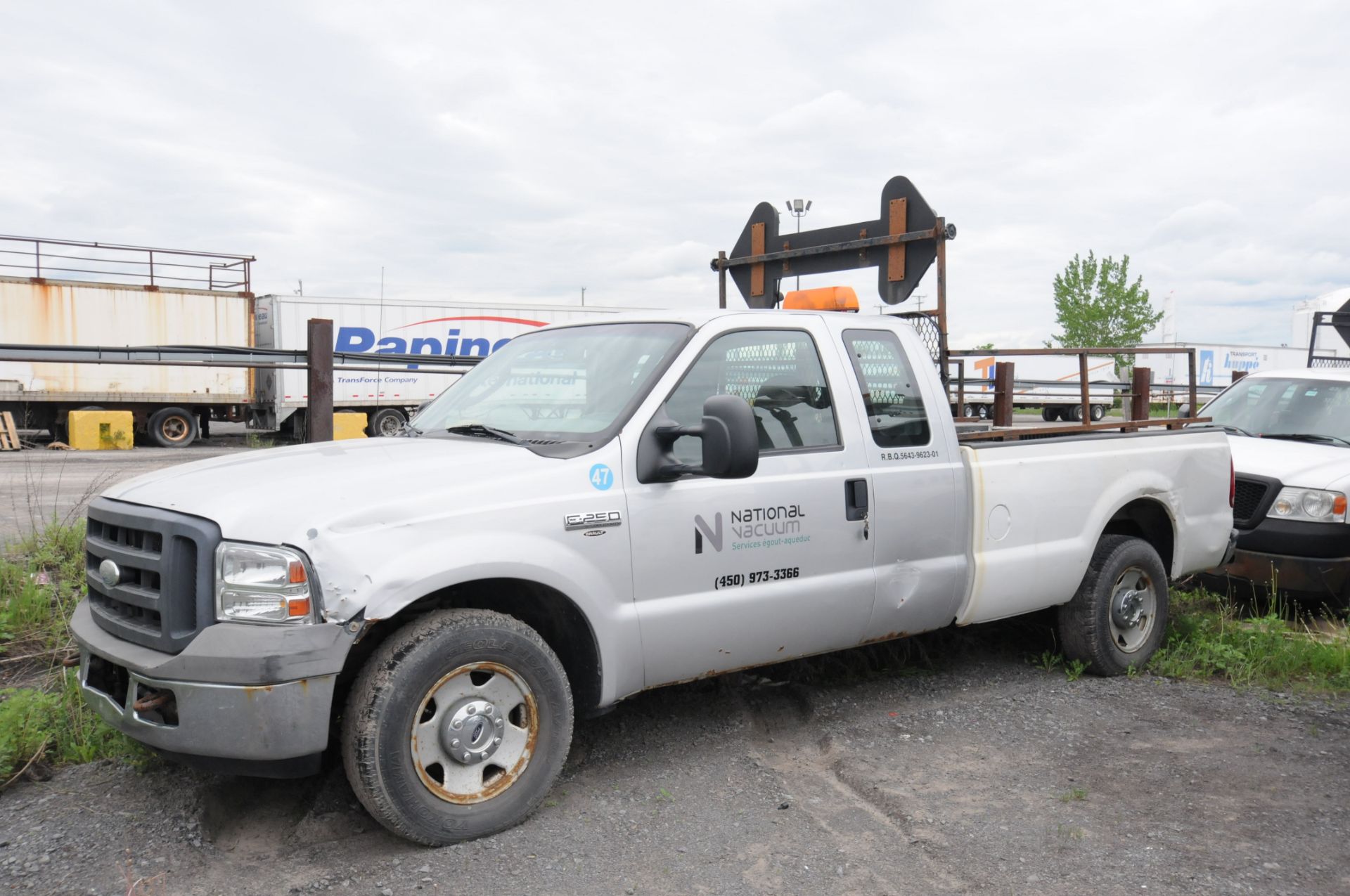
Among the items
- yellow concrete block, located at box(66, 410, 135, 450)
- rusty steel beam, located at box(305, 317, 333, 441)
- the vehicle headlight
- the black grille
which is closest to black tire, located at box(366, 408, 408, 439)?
yellow concrete block, located at box(66, 410, 135, 450)

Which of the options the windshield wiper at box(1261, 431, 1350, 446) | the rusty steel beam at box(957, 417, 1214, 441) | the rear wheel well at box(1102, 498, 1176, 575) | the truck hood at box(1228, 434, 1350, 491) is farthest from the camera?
the windshield wiper at box(1261, 431, 1350, 446)

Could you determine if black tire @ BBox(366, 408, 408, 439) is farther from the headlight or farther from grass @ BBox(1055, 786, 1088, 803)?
grass @ BBox(1055, 786, 1088, 803)

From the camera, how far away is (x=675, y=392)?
416 cm

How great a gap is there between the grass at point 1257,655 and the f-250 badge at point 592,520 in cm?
364

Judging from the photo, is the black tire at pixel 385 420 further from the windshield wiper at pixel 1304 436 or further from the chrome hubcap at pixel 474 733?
the chrome hubcap at pixel 474 733

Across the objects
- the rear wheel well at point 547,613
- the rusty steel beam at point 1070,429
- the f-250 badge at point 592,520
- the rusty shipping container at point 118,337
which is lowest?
the rear wheel well at point 547,613

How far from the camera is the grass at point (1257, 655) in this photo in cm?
566

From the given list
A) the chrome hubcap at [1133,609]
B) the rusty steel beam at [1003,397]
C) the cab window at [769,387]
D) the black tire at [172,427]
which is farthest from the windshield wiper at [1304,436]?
the black tire at [172,427]

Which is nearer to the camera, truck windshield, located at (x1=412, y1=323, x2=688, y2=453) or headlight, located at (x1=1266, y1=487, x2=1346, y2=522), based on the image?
truck windshield, located at (x1=412, y1=323, x2=688, y2=453)

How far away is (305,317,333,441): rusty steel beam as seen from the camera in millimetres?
6789

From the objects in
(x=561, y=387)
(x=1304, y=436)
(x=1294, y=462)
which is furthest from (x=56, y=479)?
(x=1304, y=436)

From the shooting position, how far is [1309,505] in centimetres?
688

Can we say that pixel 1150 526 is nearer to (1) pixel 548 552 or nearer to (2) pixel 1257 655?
(2) pixel 1257 655

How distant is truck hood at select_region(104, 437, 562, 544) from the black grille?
5.44m
